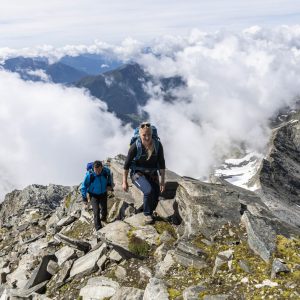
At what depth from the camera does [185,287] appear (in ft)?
43.7

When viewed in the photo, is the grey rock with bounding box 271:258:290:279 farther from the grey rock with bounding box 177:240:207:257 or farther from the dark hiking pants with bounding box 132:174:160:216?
the dark hiking pants with bounding box 132:174:160:216

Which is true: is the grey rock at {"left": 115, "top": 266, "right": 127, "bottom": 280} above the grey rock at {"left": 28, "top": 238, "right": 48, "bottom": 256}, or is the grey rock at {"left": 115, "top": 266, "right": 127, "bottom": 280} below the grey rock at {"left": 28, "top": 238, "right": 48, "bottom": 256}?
above

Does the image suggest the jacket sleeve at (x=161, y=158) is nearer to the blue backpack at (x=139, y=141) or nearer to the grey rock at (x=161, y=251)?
the blue backpack at (x=139, y=141)

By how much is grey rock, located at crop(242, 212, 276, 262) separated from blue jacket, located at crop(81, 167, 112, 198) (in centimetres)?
748

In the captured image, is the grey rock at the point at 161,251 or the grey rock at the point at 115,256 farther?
the grey rock at the point at 115,256

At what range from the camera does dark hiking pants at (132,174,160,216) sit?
18188mm

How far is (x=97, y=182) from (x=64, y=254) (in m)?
3.92

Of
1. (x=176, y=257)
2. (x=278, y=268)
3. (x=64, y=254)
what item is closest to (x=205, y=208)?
(x=176, y=257)

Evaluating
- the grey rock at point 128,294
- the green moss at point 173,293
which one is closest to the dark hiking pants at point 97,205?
the grey rock at point 128,294

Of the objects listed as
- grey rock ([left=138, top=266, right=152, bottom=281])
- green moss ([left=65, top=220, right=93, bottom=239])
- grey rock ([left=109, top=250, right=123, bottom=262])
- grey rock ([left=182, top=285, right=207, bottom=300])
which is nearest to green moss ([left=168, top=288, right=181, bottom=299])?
grey rock ([left=182, top=285, right=207, bottom=300])

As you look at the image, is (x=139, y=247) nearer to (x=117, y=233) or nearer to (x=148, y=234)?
(x=148, y=234)

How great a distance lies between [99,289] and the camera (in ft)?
48.1

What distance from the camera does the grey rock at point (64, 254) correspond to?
18453mm

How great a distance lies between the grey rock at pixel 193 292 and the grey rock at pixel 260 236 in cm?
276
